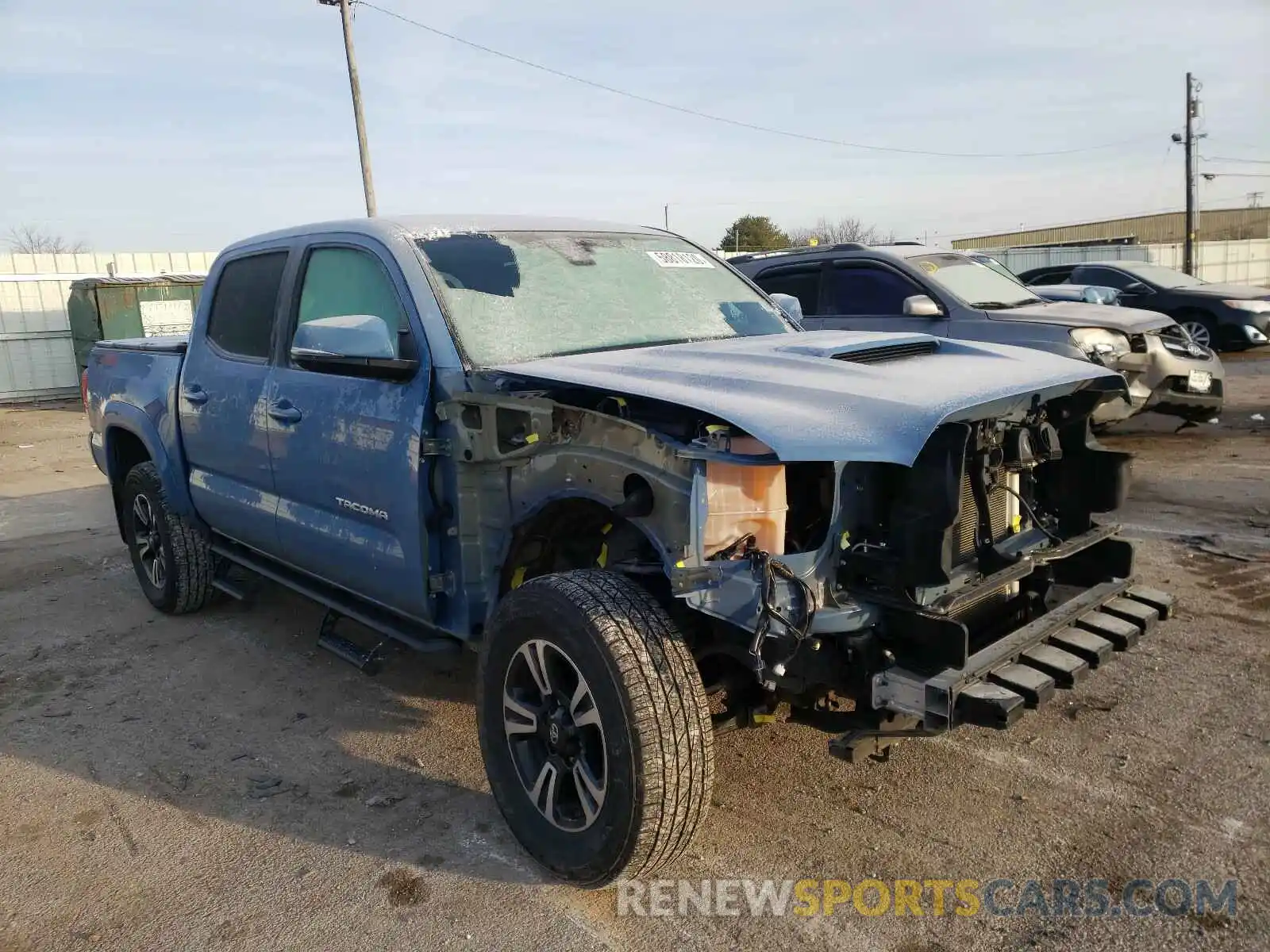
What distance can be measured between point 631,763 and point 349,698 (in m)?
2.16

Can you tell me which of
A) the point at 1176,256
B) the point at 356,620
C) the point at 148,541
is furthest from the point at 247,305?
the point at 1176,256

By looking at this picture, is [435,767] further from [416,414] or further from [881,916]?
[881,916]

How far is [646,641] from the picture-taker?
2646 mm

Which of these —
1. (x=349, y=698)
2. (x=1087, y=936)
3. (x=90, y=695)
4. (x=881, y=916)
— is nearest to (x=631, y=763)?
(x=881, y=916)

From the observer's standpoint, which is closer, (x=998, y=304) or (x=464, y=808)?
(x=464, y=808)

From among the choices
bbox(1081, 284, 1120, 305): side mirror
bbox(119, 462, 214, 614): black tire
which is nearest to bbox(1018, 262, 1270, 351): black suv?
bbox(1081, 284, 1120, 305): side mirror

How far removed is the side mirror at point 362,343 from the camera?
3.38 meters

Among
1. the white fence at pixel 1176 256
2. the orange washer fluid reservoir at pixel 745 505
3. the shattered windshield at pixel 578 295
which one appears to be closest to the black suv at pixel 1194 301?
the shattered windshield at pixel 578 295

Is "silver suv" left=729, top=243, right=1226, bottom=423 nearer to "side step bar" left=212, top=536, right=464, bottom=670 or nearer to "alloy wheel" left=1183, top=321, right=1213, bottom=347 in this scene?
"side step bar" left=212, top=536, right=464, bottom=670

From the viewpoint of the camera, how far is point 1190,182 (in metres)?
33.7

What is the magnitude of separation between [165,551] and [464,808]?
2.89 metres

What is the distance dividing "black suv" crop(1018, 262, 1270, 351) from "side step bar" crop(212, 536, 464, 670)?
12.9 metres

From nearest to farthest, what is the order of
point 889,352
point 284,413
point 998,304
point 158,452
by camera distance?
point 889,352 < point 284,413 < point 158,452 < point 998,304

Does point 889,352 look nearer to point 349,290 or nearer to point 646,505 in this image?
point 646,505
